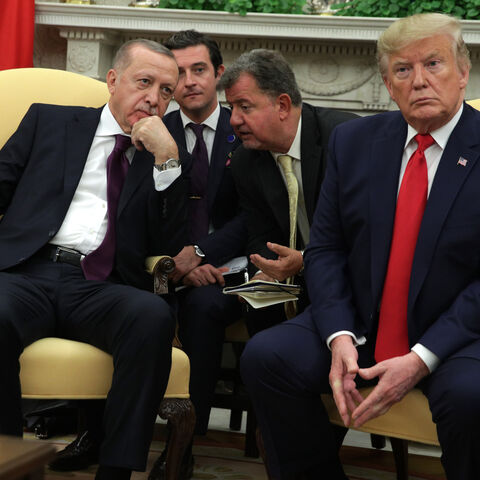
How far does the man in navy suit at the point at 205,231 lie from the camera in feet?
8.95

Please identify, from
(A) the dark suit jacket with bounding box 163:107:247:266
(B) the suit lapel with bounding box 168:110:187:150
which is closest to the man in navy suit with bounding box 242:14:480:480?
(A) the dark suit jacket with bounding box 163:107:247:266

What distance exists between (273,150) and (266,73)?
Result: 0.88 ft

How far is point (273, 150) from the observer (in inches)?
112

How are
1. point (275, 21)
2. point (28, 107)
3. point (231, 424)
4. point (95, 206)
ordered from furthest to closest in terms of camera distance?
1. point (275, 21)
2. point (231, 424)
3. point (28, 107)
4. point (95, 206)

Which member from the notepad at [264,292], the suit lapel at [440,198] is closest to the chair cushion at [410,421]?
the suit lapel at [440,198]

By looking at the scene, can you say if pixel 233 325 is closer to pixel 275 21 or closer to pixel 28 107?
pixel 28 107

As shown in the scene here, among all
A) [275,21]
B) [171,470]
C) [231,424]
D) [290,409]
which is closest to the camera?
[290,409]

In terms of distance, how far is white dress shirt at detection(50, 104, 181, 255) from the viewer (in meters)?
2.55

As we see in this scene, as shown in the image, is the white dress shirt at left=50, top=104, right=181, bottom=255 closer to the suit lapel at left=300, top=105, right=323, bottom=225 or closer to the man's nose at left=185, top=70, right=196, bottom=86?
the suit lapel at left=300, top=105, right=323, bottom=225

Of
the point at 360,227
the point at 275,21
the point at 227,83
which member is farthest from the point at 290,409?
the point at 275,21

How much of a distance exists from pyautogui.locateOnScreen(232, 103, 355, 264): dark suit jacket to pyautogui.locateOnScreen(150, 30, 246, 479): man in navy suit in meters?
0.12

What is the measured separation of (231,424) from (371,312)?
1.46 metres

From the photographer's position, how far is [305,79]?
4.79 metres

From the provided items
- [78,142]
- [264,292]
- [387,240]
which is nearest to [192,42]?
[78,142]
